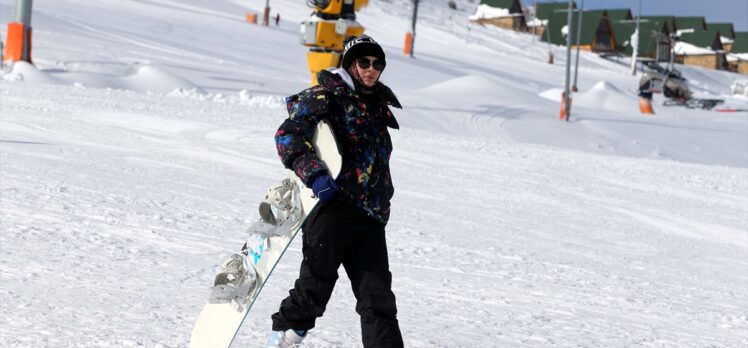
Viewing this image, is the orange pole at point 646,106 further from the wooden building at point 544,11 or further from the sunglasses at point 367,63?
the wooden building at point 544,11

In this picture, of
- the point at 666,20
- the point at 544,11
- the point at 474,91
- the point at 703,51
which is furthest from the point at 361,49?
the point at 703,51

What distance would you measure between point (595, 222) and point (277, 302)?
5050 mm

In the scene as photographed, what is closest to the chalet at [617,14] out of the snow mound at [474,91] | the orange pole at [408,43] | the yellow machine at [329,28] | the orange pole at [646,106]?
the orange pole at [408,43]

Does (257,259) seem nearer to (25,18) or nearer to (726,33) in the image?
(25,18)

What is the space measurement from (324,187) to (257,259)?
0.54 metres

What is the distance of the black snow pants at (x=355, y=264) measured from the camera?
326 centimetres

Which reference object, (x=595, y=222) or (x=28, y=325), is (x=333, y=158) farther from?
(x=595, y=222)

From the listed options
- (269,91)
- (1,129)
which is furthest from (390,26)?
(1,129)

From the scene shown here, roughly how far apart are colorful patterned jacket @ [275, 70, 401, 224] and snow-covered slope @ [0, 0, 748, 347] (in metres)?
0.89

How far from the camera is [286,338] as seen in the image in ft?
11.5

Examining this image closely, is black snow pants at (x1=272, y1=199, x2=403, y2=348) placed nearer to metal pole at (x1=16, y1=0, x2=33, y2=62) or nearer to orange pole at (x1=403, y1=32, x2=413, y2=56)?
metal pole at (x1=16, y1=0, x2=33, y2=62)

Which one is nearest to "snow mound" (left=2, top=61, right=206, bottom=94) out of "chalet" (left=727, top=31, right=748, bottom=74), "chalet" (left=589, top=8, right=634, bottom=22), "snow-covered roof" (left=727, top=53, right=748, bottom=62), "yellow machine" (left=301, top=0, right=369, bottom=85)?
"yellow machine" (left=301, top=0, right=369, bottom=85)

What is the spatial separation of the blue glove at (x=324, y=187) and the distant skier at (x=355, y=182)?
89 mm

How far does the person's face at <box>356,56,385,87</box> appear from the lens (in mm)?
3277
